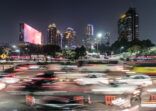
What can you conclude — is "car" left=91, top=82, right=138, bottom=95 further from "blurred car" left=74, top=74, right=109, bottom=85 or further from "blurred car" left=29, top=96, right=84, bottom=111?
"blurred car" left=29, top=96, right=84, bottom=111

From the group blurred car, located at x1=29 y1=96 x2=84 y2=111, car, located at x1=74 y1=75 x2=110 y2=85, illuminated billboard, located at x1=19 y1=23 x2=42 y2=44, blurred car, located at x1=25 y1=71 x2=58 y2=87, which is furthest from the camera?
illuminated billboard, located at x1=19 y1=23 x2=42 y2=44

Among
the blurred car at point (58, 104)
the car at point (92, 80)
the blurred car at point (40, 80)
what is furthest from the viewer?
the car at point (92, 80)

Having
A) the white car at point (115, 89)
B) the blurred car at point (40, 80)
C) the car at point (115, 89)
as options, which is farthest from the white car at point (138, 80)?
the blurred car at point (40, 80)

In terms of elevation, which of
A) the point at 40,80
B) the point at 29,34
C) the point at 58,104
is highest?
the point at 29,34

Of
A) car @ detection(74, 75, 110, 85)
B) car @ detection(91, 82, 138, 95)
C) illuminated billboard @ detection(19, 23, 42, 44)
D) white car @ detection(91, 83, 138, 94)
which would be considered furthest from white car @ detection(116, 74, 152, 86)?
illuminated billboard @ detection(19, 23, 42, 44)

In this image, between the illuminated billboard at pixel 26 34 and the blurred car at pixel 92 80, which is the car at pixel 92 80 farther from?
the illuminated billboard at pixel 26 34

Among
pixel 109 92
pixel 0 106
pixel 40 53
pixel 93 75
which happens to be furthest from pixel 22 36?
pixel 40 53

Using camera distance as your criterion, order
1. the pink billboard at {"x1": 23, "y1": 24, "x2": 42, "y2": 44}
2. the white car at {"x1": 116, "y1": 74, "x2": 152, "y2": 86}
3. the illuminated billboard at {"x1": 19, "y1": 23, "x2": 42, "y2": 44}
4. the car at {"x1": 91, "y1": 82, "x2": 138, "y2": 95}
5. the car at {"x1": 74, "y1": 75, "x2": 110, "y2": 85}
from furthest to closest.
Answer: the pink billboard at {"x1": 23, "y1": 24, "x2": 42, "y2": 44} < the illuminated billboard at {"x1": 19, "y1": 23, "x2": 42, "y2": 44} < the car at {"x1": 74, "y1": 75, "x2": 110, "y2": 85} < the white car at {"x1": 116, "y1": 74, "x2": 152, "y2": 86} < the car at {"x1": 91, "y1": 82, "x2": 138, "y2": 95}

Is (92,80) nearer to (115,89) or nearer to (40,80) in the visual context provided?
(115,89)

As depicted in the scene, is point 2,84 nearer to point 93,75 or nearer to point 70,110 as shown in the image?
point 93,75

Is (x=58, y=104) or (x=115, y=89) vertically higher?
(x=58, y=104)

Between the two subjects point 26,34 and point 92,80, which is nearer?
point 92,80

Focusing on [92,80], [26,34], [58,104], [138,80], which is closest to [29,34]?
[26,34]

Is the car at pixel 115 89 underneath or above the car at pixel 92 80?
underneath
